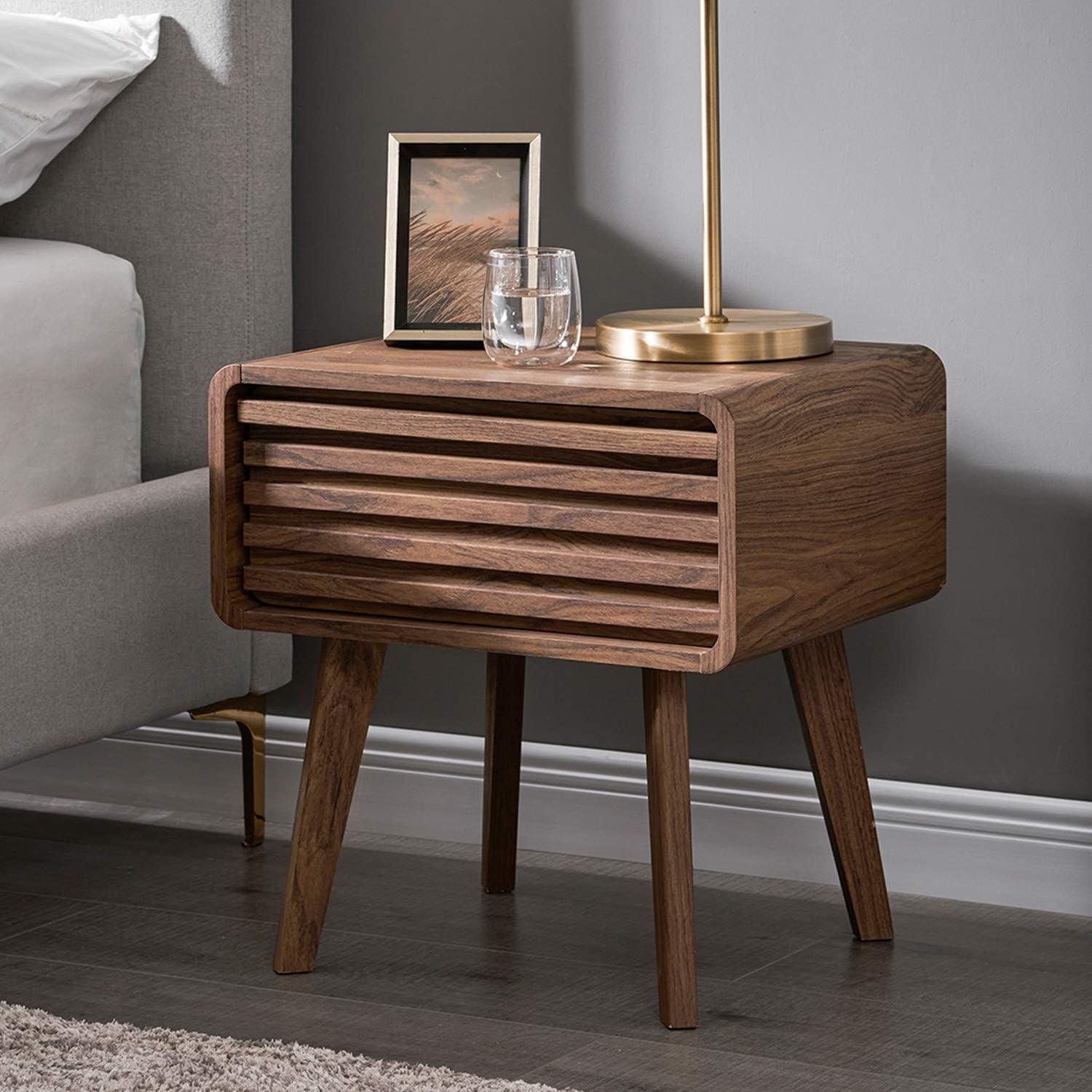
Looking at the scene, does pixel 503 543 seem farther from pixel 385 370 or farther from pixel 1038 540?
pixel 1038 540

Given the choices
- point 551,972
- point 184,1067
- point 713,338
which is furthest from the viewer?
point 551,972

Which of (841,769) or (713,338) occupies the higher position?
(713,338)

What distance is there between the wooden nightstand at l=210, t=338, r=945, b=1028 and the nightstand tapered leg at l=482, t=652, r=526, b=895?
0.24 meters

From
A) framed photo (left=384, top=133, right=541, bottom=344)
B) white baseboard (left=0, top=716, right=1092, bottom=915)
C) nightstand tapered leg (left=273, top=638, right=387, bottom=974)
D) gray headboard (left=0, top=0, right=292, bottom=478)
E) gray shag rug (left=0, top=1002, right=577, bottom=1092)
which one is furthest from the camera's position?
gray headboard (left=0, top=0, right=292, bottom=478)

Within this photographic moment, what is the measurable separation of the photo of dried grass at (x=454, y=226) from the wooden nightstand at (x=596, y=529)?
6 cm

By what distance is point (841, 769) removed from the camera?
5.66 ft

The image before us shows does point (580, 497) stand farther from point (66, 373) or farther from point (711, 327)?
point (66, 373)

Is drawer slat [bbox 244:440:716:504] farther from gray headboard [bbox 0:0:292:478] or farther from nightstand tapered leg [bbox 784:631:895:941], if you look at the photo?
gray headboard [bbox 0:0:292:478]

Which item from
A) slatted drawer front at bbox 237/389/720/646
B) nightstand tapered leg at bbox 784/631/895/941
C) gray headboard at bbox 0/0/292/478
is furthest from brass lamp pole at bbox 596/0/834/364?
gray headboard at bbox 0/0/292/478

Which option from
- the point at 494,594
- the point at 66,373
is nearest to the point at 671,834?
the point at 494,594

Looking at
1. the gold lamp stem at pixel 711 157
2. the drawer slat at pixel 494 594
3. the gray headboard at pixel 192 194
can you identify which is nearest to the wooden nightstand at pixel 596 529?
the drawer slat at pixel 494 594

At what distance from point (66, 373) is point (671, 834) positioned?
2.61 feet

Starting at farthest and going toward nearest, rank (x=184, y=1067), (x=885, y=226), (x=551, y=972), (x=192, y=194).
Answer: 1. (x=192, y=194)
2. (x=885, y=226)
3. (x=551, y=972)
4. (x=184, y=1067)

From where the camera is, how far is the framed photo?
1745 mm
